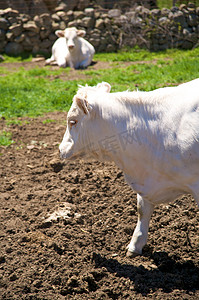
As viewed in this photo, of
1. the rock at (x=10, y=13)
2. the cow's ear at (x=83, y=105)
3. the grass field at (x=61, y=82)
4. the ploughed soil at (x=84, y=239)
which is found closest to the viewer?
the cow's ear at (x=83, y=105)

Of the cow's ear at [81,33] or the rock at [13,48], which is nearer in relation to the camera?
the cow's ear at [81,33]

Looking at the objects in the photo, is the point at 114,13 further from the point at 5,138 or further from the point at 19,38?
the point at 5,138

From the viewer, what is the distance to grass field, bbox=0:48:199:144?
8984mm

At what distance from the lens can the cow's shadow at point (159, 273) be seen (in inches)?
133

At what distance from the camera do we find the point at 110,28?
1670 centimetres

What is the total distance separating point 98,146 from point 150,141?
49 centimetres

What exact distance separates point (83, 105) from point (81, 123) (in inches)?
8.1

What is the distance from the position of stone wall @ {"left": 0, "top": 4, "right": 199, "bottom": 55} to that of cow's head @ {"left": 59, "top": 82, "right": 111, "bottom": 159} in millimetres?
12889

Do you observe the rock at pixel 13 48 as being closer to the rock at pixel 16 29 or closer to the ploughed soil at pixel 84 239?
the rock at pixel 16 29

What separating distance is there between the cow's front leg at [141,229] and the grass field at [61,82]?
3.94 metres

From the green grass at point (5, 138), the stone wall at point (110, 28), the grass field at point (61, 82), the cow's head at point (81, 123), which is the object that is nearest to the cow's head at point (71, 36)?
the grass field at point (61, 82)

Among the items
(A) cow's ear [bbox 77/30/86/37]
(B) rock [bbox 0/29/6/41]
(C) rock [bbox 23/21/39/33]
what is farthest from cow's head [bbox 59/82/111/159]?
(B) rock [bbox 0/29/6/41]

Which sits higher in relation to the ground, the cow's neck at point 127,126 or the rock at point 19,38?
the cow's neck at point 127,126

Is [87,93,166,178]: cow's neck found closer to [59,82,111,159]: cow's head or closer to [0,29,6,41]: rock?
[59,82,111,159]: cow's head
